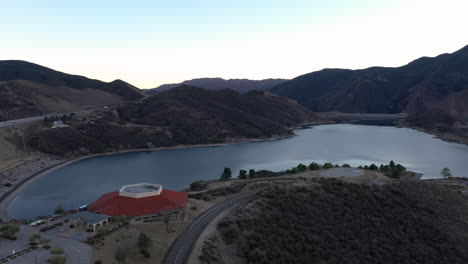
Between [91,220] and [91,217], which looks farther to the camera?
[91,217]

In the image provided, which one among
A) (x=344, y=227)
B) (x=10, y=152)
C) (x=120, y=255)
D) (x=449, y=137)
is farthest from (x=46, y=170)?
(x=449, y=137)

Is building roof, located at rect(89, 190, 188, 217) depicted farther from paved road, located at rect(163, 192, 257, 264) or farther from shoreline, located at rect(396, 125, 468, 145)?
shoreline, located at rect(396, 125, 468, 145)

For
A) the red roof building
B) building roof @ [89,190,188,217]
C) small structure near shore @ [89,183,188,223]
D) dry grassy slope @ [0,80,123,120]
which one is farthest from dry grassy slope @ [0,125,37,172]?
small structure near shore @ [89,183,188,223]

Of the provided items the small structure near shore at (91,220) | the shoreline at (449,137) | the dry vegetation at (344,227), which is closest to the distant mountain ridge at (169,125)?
the small structure near shore at (91,220)

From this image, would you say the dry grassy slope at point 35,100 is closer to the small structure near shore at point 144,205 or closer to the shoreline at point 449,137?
the small structure near shore at point 144,205

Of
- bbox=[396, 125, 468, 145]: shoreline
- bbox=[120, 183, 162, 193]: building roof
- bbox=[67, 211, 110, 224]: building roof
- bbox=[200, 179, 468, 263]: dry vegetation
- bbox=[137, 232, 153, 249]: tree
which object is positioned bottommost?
bbox=[200, 179, 468, 263]: dry vegetation

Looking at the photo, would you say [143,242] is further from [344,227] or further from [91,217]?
[344,227]
